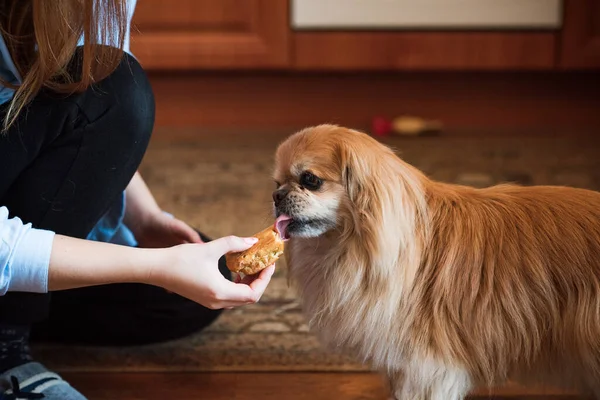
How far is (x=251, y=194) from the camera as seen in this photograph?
81.0 inches

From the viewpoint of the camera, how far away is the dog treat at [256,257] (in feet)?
3.16

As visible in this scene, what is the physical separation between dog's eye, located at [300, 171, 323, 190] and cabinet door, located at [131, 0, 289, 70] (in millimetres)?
1568

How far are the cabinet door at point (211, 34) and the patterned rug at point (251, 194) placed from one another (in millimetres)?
253

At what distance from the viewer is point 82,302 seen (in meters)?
1.33

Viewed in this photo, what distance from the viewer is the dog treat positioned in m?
0.96

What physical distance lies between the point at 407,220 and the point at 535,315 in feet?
0.64

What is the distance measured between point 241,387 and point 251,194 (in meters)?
0.93

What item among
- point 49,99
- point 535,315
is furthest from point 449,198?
point 49,99

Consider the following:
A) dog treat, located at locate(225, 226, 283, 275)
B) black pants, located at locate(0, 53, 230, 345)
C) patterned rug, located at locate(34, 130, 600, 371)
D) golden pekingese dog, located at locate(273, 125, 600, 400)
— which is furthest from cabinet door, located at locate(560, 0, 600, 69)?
dog treat, located at locate(225, 226, 283, 275)

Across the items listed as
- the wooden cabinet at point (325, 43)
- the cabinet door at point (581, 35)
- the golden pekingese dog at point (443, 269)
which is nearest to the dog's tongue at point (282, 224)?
the golden pekingese dog at point (443, 269)

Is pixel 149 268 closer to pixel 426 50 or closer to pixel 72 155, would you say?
pixel 72 155

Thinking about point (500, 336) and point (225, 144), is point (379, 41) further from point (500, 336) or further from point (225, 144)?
point (500, 336)

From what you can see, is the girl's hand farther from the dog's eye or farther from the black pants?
the black pants

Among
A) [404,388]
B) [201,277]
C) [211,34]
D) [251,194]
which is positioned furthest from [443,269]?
[211,34]
